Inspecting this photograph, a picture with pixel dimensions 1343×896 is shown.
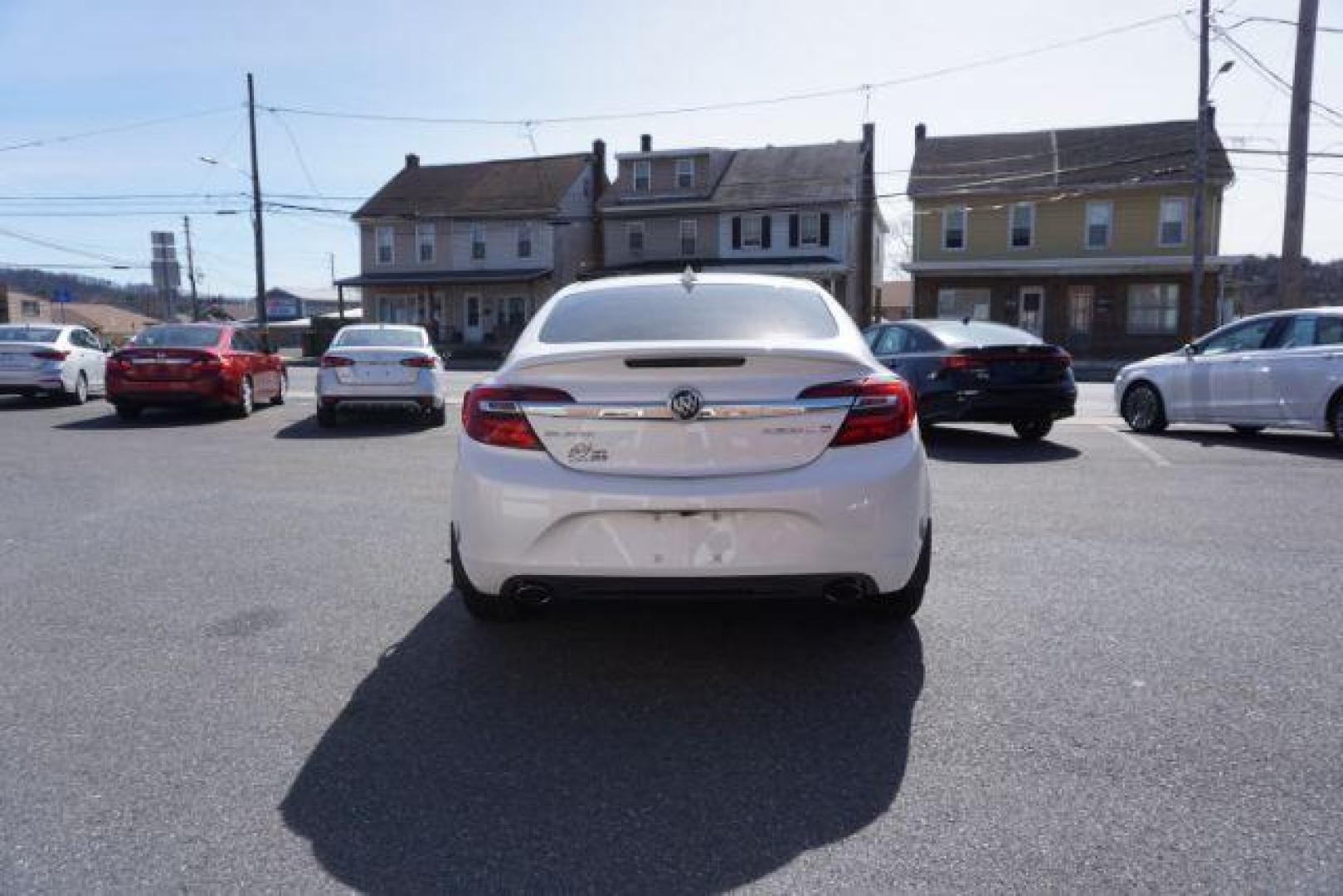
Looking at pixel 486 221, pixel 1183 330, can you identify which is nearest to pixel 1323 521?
pixel 1183 330

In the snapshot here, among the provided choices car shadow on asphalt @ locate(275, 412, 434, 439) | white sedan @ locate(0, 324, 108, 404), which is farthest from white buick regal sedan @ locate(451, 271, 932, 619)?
white sedan @ locate(0, 324, 108, 404)

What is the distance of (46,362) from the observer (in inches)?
629

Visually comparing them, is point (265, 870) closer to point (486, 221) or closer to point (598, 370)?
point (598, 370)

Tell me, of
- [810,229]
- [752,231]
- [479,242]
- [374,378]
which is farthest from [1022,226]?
[374,378]

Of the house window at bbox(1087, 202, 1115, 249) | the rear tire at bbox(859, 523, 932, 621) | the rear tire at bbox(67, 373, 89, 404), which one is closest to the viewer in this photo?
the rear tire at bbox(859, 523, 932, 621)

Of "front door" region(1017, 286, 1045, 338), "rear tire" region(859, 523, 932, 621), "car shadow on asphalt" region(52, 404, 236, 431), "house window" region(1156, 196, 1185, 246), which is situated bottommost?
"car shadow on asphalt" region(52, 404, 236, 431)

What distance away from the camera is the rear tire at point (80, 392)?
1661 centimetres

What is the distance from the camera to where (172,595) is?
208 inches

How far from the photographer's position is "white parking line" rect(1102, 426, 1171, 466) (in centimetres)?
986

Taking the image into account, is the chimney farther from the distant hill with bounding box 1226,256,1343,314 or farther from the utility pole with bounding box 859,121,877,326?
the distant hill with bounding box 1226,256,1343,314

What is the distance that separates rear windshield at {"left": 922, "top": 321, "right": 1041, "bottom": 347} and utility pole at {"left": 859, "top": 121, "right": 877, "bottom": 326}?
29053mm

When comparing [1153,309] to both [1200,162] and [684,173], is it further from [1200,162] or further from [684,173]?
[684,173]

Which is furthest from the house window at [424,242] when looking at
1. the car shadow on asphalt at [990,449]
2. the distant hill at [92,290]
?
the distant hill at [92,290]

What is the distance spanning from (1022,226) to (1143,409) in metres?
26.7
